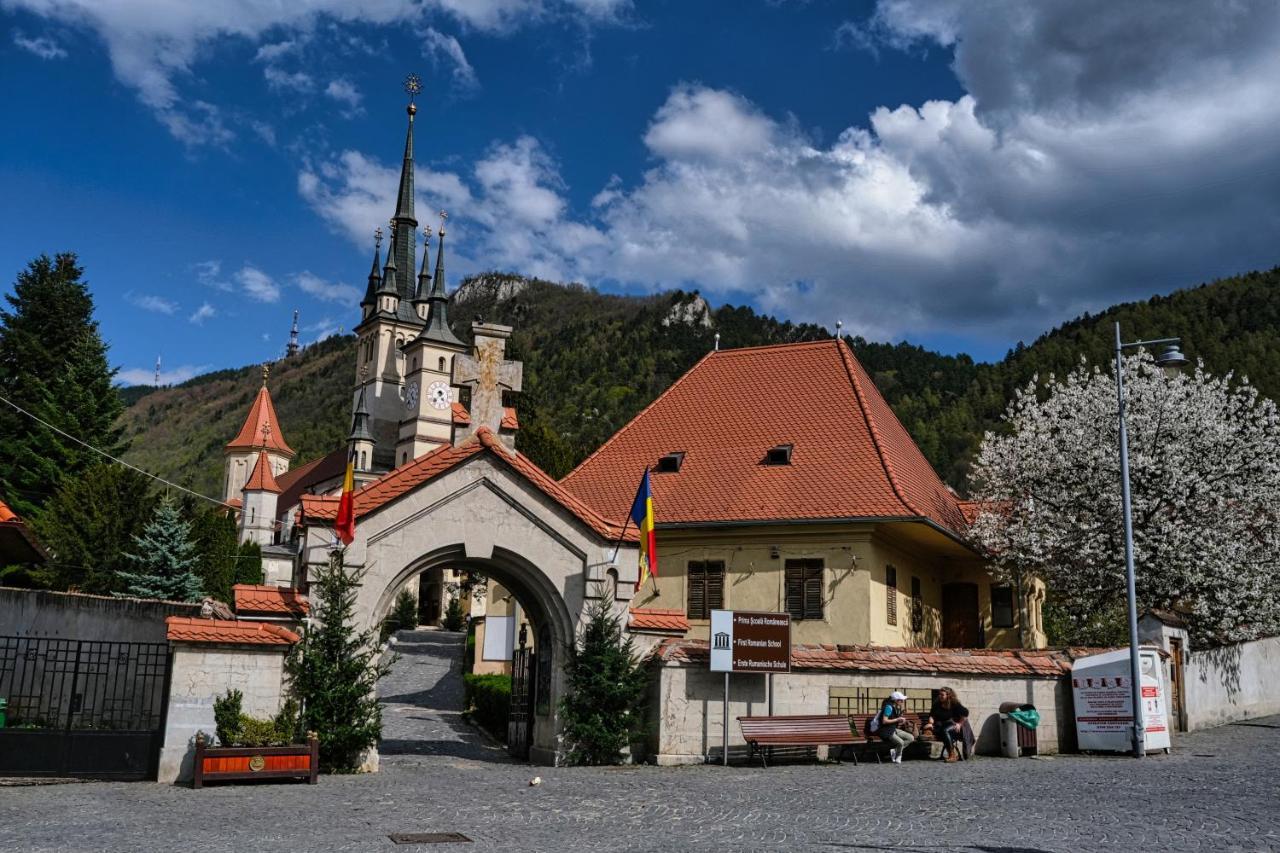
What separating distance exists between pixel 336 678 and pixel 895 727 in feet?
29.4

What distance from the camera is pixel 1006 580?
1222 inches

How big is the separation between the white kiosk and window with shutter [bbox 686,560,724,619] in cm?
995

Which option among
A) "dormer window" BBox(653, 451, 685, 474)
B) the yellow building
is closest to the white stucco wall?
the yellow building

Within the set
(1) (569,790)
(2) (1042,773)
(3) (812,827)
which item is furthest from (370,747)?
(2) (1042,773)

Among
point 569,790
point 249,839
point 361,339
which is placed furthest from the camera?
point 361,339

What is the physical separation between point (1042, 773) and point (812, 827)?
6.40 m

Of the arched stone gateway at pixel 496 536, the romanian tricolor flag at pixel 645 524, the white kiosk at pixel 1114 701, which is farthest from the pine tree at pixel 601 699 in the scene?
the white kiosk at pixel 1114 701

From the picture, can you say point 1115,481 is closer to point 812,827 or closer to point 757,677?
point 757,677

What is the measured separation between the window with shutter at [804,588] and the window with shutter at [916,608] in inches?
150

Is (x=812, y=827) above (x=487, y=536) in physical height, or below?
below

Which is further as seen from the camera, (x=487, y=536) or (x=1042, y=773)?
(x=487, y=536)

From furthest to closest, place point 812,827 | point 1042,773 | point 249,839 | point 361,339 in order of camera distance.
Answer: point 361,339 < point 1042,773 < point 812,827 < point 249,839

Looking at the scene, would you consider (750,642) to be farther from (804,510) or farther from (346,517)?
(804,510)

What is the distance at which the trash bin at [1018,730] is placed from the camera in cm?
1961
